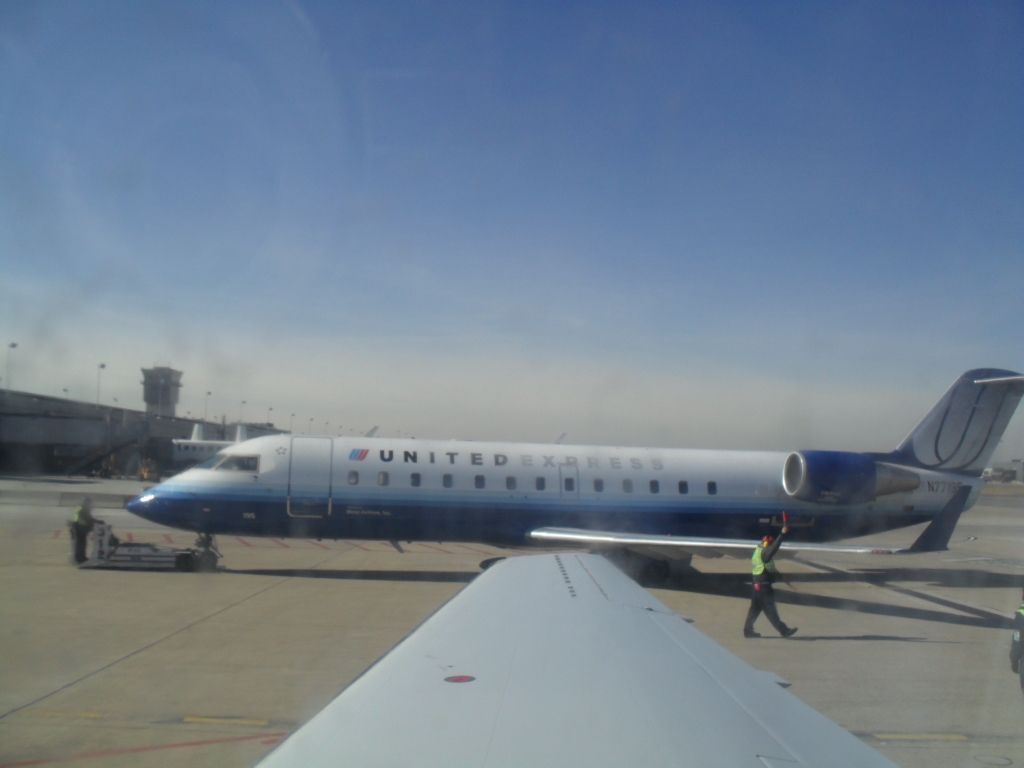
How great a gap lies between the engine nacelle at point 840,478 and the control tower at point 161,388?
41.3ft

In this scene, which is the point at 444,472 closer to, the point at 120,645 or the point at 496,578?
the point at 120,645

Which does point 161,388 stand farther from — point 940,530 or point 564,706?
point 940,530

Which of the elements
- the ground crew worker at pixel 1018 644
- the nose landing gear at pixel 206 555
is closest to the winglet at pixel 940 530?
the ground crew worker at pixel 1018 644

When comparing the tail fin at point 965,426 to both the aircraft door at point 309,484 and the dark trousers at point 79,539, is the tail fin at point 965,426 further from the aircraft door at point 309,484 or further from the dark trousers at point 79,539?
the dark trousers at point 79,539

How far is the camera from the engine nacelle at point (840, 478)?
17.5 meters

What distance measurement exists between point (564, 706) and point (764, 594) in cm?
923

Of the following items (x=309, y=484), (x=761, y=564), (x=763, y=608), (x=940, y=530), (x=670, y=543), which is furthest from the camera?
(x=309, y=484)

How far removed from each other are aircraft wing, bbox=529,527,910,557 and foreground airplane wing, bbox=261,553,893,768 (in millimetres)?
10391

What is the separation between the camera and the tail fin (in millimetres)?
18000

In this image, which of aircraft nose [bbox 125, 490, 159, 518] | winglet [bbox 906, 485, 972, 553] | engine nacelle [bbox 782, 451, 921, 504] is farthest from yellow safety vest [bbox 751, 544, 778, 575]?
aircraft nose [bbox 125, 490, 159, 518]

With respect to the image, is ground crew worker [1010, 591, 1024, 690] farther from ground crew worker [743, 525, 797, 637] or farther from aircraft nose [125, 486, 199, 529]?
aircraft nose [125, 486, 199, 529]

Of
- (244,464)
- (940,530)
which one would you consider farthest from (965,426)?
(244,464)

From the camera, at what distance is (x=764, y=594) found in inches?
470

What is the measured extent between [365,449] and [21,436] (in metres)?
6.63
